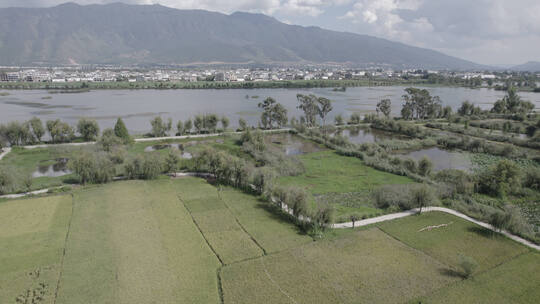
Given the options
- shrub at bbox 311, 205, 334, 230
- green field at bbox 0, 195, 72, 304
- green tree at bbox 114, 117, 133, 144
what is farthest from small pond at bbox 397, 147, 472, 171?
green tree at bbox 114, 117, 133, 144

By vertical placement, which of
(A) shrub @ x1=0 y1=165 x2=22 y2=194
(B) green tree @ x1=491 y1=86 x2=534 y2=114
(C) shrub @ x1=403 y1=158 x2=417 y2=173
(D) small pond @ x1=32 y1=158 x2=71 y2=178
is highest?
(B) green tree @ x1=491 y1=86 x2=534 y2=114

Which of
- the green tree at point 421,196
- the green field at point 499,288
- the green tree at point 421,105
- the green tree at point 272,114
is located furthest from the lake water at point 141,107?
the green field at point 499,288

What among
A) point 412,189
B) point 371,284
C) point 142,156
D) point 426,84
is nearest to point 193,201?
point 142,156

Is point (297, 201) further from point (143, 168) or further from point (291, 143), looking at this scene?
point (291, 143)

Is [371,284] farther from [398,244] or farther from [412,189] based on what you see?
[412,189]

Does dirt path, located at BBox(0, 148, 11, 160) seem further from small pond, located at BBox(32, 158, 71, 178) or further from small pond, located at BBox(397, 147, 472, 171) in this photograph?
small pond, located at BBox(397, 147, 472, 171)
